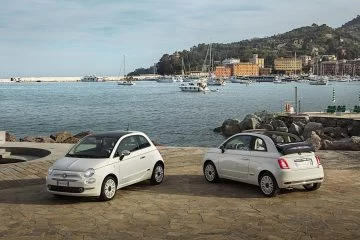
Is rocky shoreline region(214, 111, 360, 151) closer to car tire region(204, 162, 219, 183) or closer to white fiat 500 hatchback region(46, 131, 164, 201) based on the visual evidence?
car tire region(204, 162, 219, 183)

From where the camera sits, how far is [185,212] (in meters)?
10.4

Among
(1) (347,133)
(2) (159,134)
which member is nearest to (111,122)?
(2) (159,134)

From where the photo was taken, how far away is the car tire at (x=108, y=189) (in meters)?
11.4

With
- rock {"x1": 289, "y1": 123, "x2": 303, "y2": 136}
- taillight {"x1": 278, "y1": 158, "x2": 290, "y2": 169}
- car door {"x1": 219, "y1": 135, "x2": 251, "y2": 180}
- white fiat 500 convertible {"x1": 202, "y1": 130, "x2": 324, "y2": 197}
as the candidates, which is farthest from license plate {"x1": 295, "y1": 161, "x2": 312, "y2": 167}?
rock {"x1": 289, "y1": 123, "x2": 303, "y2": 136}

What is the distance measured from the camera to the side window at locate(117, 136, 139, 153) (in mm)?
12311

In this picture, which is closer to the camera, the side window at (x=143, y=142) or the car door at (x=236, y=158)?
the car door at (x=236, y=158)

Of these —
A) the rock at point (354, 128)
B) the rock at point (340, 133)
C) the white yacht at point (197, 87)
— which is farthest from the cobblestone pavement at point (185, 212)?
the white yacht at point (197, 87)

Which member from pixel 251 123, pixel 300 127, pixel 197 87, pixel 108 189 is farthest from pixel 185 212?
pixel 197 87

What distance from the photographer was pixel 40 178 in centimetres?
1497

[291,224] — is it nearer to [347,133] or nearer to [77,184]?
[77,184]

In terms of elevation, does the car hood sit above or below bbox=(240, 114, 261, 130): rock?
above

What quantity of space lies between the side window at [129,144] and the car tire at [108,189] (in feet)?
2.90

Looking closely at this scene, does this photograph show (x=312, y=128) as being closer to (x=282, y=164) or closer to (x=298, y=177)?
(x=298, y=177)

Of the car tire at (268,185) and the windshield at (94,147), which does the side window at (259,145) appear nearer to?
the car tire at (268,185)
